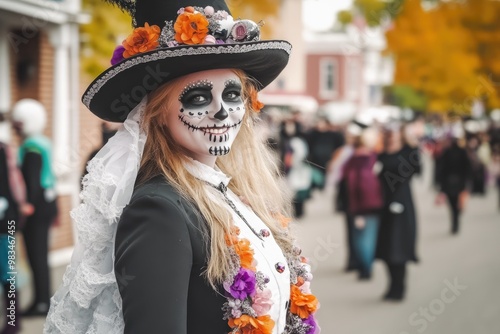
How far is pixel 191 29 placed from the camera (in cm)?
209

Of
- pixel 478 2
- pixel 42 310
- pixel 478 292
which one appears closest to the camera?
pixel 42 310

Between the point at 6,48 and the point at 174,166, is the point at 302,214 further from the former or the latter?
the point at 174,166

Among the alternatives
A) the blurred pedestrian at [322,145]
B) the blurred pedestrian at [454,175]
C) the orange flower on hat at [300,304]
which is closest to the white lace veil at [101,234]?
the orange flower on hat at [300,304]

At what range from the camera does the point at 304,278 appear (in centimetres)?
234

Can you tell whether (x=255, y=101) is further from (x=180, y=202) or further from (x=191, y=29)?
(x=180, y=202)

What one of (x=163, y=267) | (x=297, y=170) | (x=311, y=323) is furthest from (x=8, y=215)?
(x=297, y=170)

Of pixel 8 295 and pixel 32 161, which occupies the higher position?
pixel 32 161

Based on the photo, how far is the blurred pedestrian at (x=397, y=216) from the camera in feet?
25.1

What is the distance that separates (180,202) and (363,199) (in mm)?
6639

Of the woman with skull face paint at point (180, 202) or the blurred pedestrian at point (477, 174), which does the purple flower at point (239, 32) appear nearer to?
the woman with skull face paint at point (180, 202)

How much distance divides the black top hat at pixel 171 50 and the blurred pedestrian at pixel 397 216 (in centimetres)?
567

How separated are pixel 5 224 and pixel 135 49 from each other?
3711mm

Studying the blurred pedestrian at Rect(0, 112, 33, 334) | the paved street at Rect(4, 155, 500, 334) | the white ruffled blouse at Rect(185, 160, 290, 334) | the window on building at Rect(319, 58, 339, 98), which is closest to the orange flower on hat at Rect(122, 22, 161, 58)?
the white ruffled blouse at Rect(185, 160, 290, 334)

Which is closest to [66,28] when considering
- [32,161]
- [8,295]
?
[32,161]
